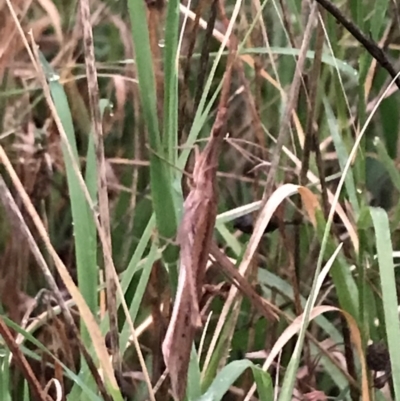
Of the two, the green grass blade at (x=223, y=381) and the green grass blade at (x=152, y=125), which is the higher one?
the green grass blade at (x=152, y=125)

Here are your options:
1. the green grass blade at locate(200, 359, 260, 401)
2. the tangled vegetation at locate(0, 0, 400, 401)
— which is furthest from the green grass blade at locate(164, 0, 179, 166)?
the green grass blade at locate(200, 359, 260, 401)

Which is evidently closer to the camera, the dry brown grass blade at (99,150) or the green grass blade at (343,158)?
the dry brown grass blade at (99,150)

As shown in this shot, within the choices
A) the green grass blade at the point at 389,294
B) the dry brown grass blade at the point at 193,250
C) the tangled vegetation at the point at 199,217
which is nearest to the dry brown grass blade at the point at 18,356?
the tangled vegetation at the point at 199,217

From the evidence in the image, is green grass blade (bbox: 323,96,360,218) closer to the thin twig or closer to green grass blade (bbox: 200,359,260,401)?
the thin twig

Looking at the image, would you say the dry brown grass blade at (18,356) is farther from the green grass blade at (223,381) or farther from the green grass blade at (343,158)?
the green grass blade at (343,158)

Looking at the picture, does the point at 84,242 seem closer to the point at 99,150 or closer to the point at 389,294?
the point at 99,150

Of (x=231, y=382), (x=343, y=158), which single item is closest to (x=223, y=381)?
(x=231, y=382)
